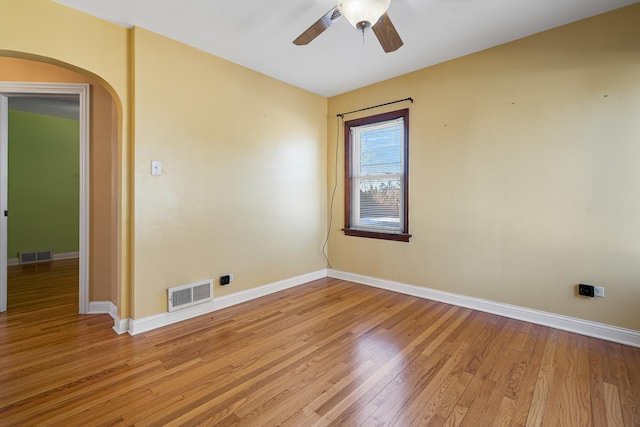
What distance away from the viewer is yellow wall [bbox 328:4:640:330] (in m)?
2.33

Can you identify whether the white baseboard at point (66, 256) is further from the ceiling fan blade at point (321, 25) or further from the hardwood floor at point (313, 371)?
the ceiling fan blade at point (321, 25)

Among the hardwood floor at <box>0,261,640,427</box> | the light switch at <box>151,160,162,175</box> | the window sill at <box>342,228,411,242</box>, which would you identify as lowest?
the hardwood floor at <box>0,261,640,427</box>

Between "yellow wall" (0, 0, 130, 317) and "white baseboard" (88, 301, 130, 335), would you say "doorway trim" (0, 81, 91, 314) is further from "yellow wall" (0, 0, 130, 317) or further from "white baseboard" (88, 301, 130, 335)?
"yellow wall" (0, 0, 130, 317)

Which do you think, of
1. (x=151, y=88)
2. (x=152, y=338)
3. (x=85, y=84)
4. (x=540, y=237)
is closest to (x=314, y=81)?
(x=151, y=88)

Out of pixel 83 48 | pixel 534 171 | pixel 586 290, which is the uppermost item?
pixel 83 48

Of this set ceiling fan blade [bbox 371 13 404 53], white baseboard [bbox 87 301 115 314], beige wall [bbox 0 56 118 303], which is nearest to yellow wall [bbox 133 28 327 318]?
beige wall [bbox 0 56 118 303]

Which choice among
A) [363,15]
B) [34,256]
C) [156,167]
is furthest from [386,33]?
[34,256]

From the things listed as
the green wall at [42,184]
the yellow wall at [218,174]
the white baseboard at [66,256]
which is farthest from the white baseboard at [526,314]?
the green wall at [42,184]

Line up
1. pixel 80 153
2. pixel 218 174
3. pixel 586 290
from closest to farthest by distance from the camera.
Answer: pixel 586 290 < pixel 80 153 < pixel 218 174

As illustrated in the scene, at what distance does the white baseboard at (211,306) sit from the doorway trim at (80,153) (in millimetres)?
864

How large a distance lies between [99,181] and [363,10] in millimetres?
2931

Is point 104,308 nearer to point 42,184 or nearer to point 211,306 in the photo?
point 211,306

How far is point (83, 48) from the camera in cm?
231

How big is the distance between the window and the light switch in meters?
2.36
